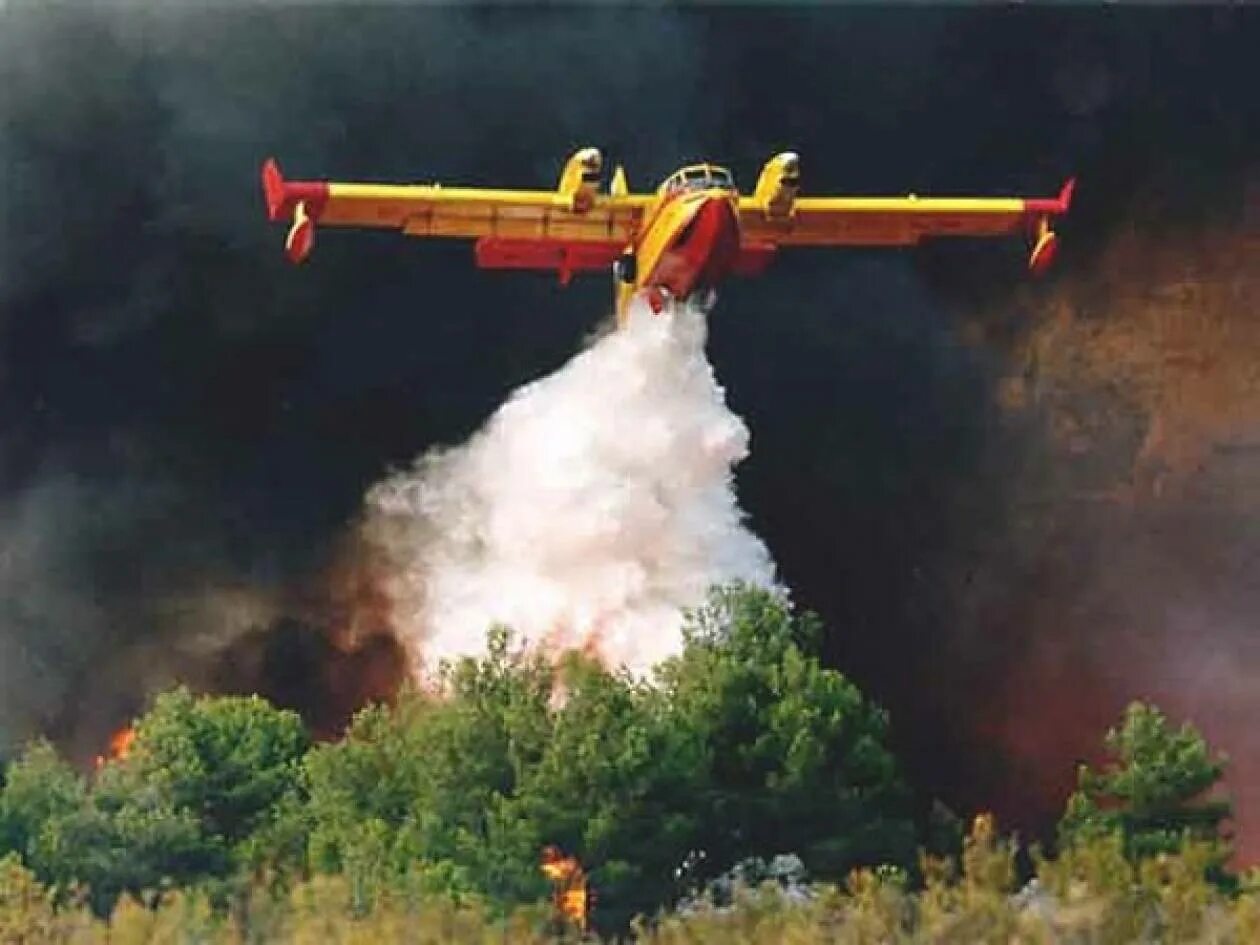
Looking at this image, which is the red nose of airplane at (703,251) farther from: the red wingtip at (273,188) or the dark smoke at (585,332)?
the red wingtip at (273,188)

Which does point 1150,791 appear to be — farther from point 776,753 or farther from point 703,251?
point 703,251

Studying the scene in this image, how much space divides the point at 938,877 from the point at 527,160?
2.45 metres

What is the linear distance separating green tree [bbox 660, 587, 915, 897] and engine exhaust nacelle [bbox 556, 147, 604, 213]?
124cm

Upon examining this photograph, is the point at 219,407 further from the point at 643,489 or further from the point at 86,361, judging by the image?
the point at 643,489

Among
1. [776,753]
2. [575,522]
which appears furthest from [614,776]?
[575,522]

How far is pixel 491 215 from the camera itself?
7695 mm

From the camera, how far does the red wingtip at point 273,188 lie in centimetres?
760

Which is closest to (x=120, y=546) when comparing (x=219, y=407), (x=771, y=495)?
(x=219, y=407)

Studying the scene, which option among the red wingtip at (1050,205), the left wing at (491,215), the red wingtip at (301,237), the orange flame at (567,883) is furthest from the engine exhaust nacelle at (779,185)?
the orange flame at (567,883)

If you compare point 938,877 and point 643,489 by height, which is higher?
point 643,489

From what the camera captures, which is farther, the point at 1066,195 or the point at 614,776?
the point at 1066,195

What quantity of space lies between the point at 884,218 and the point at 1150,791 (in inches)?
74.6

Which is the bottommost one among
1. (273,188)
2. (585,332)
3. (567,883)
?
(567,883)

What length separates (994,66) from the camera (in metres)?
7.82
